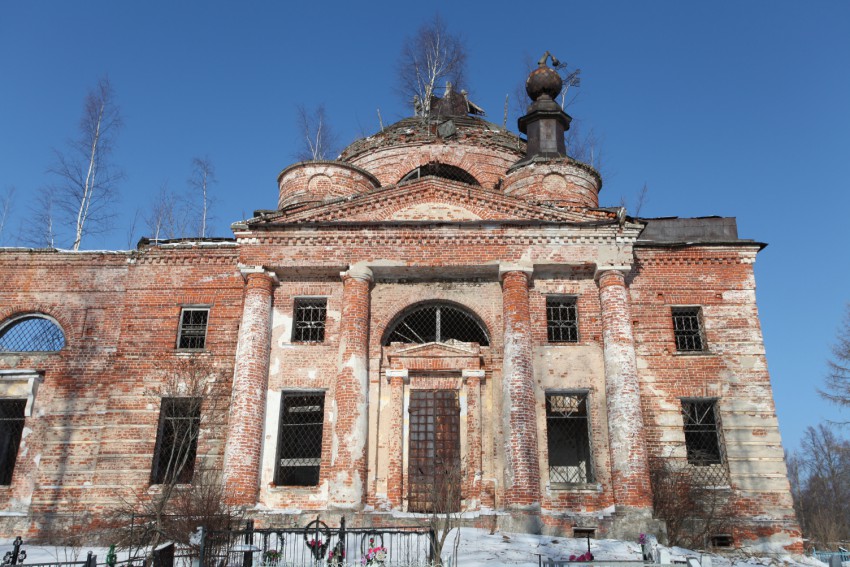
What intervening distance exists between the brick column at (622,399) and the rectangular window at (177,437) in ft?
30.9

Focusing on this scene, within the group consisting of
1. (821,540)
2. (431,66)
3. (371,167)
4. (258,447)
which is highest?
(431,66)

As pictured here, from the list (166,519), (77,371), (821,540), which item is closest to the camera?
(166,519)

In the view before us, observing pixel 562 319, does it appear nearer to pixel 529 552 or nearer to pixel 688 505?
pixel 688 505

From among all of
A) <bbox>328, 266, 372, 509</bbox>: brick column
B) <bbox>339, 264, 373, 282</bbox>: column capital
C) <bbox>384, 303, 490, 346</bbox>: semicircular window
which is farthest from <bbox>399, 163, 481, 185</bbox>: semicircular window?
<bbox>328, 266, 372, 509</bbox>: brick column

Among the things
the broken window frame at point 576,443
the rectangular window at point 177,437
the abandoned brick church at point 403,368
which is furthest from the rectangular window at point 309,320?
the broken window frame at point 576,443

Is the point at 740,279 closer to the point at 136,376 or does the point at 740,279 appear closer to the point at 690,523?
the point at 690,523

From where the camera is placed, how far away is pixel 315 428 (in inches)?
682

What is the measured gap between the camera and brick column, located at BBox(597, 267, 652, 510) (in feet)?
50.4

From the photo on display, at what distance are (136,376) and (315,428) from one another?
4639 millimetres

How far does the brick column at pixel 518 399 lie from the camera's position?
15375mm

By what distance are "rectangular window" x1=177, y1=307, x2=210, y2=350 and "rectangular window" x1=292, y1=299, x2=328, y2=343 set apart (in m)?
2.40

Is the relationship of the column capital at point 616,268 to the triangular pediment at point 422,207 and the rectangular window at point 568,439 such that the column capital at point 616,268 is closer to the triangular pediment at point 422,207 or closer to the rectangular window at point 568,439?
the triangular pediment at point 422,207

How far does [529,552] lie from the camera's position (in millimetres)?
13383

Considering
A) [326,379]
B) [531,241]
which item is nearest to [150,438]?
[326,379]
